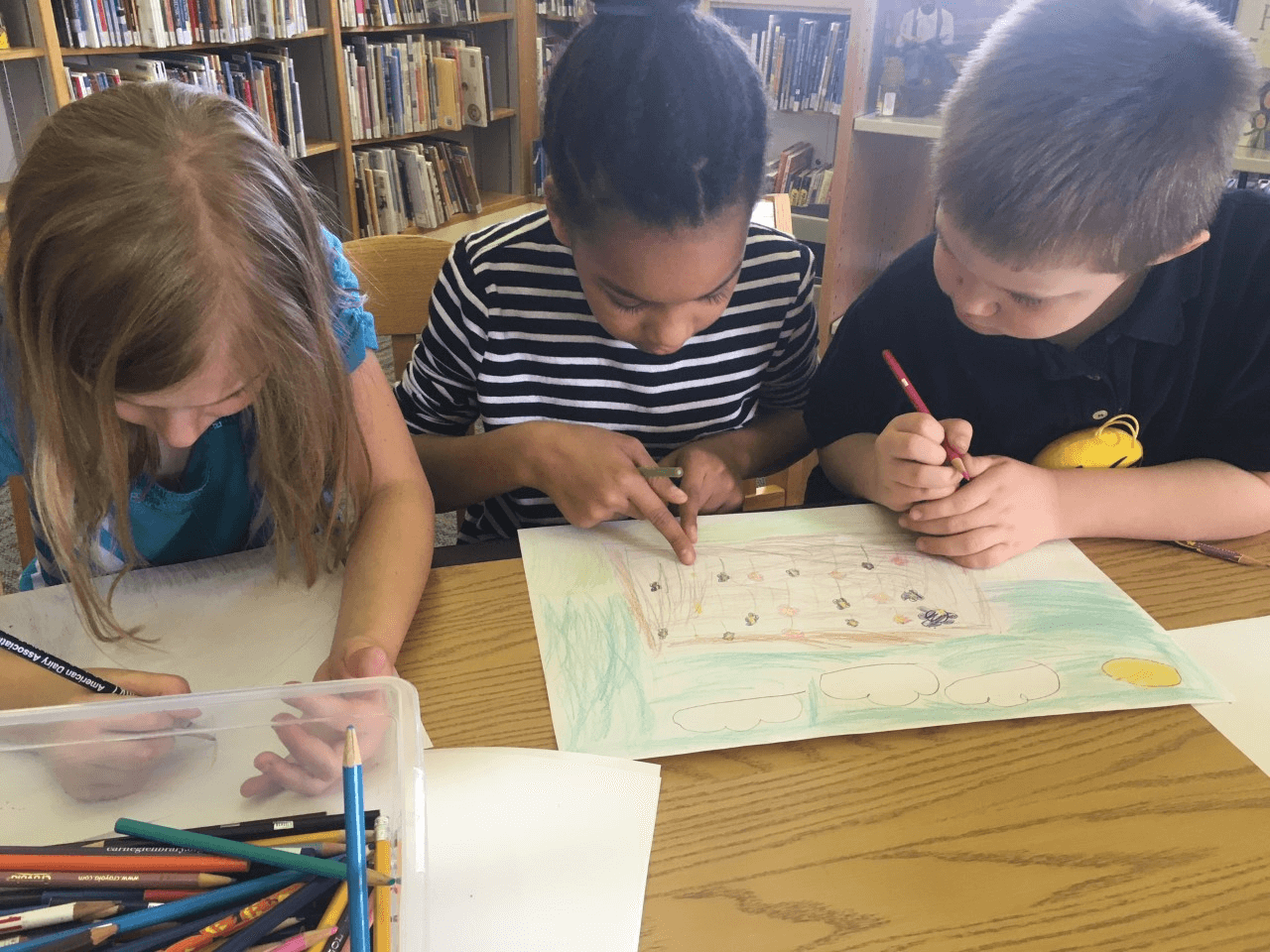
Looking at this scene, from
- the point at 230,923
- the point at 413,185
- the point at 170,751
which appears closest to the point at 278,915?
the point at 230,923

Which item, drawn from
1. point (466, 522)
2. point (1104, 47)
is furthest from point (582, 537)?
point (1104, 47)

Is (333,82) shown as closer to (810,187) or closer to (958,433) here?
(810,187)

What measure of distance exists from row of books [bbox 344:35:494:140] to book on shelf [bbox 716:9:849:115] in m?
1.03

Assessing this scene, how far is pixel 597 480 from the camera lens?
78 centimetres

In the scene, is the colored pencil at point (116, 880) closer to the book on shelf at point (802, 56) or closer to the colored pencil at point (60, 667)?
the colored pencil at point (60, 667)

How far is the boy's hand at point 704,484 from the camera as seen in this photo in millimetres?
815

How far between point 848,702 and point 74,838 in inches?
17.0

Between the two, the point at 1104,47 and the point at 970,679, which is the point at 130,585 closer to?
the point at 970,679

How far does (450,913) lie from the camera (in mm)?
458

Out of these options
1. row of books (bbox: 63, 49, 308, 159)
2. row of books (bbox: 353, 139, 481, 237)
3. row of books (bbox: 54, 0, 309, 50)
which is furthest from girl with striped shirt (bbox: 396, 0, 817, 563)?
row of books (bbox: 353, 139, 481, 237)

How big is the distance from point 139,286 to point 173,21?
90.2 inches

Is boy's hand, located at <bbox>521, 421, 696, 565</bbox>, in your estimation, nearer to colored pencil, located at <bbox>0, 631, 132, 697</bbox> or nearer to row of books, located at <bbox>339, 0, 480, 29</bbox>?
colored pencil, located at <bbox>0, 631, 132, 697</bbox>

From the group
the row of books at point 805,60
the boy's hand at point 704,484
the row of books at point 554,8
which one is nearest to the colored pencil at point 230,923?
the boy's hand at point 704,484

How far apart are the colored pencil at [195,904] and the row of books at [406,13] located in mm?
2951
